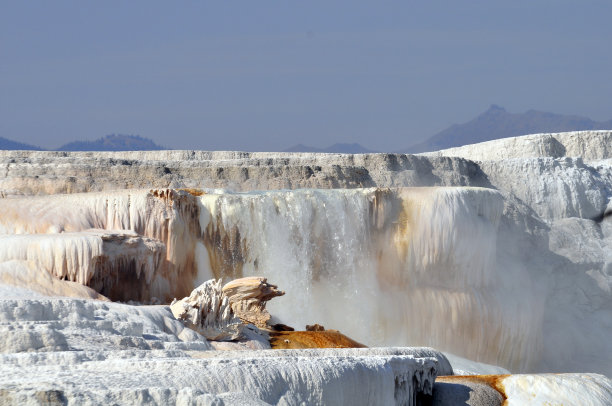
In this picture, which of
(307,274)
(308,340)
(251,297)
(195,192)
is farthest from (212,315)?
(307,274)

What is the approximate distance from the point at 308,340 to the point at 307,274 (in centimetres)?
516

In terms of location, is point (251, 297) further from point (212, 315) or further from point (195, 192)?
point (195, 192)

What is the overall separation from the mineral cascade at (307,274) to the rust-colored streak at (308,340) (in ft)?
0.22

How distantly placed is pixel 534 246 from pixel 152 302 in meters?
12.7

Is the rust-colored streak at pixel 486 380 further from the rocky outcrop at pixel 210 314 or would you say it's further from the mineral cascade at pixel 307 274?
the rocky outcrop at pixel 210 314

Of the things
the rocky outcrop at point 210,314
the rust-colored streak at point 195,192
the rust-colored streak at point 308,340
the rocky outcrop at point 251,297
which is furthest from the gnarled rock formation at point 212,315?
the rust-colored streak at point 195,192

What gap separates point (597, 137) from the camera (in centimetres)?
3234

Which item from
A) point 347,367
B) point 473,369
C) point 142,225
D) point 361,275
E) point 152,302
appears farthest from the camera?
point 361,275

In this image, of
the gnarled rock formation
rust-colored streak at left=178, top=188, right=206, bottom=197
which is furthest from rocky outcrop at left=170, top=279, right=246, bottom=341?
rust-colored streak at left=178, top=188, right=206, bottom=197

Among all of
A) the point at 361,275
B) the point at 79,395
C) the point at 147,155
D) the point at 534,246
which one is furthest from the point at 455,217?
the point at 79,395

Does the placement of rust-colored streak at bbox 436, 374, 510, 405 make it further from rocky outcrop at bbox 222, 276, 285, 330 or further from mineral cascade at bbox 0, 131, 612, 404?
rocky outcrop at bbox 222, 276, 285, 330

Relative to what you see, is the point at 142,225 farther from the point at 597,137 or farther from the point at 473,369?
the point at 597,137

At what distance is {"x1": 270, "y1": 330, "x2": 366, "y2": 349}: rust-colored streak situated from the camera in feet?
46.6

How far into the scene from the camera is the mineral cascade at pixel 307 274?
329 inches
